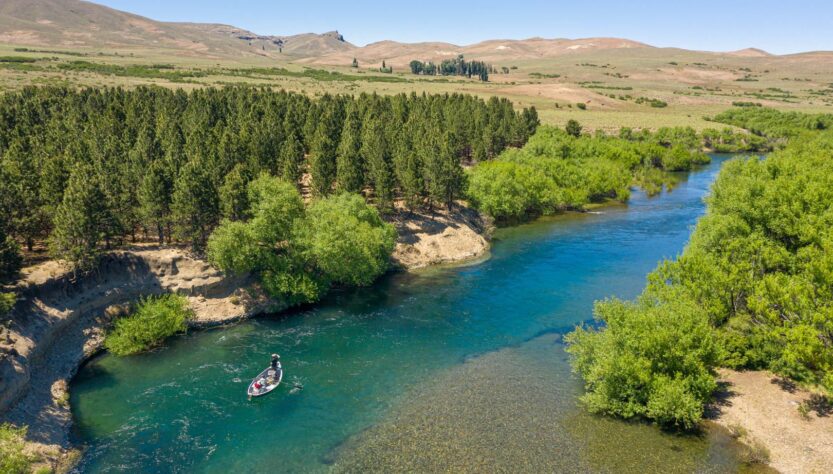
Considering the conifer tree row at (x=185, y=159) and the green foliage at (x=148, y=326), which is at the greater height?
the conifer tree row at (x=185, y=159)

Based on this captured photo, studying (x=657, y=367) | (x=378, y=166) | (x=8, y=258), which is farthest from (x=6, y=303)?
(x=657, y=367)

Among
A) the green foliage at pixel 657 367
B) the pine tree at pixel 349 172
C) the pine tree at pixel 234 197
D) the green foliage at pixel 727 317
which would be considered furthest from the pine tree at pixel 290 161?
the green foliage at pixel 657 367

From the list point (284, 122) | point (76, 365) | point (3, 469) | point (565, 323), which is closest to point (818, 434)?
point (565, 323)

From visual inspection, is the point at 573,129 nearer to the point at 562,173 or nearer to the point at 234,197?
the point at 562,173

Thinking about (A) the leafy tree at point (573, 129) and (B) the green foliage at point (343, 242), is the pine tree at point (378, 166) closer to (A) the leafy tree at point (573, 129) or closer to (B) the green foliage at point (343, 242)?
(B) the green foliage at point (343, 242)

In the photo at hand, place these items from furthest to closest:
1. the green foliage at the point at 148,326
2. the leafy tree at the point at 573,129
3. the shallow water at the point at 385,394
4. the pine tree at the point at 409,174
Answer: the leafy tree at the point at 573,129 → the pine tree at the point at 409,174 → the green foliage at the point at 148,326 → the shallow water at the point at 385,394

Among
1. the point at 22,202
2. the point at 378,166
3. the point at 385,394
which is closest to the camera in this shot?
the point at 385,394

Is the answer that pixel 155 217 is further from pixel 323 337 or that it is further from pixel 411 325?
pixel 411 325

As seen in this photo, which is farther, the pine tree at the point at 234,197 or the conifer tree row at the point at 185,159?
the pine tree at the point at 234,197
